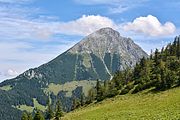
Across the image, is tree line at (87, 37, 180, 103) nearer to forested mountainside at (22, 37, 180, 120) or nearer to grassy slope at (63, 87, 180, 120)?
forested mountainside at (22, 37, 180, 120)

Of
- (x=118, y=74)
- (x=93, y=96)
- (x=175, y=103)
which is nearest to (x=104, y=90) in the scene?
(x=93, y=96)

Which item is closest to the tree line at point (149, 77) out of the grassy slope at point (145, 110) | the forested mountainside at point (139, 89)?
the forested mountainside at point (139, 89)

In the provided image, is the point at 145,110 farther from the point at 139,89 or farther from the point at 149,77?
the point at 149,77

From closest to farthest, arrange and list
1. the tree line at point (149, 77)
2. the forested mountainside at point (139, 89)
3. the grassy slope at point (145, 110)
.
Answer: the grassy slope at point (145, 110), the forested mountainside at point (139, 89), the tree line at point (149, 77)

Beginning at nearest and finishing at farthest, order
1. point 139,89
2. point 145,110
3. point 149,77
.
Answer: point 145,110 → point 139,89 → point 149,77

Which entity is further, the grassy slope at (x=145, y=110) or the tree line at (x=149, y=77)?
the tree line at (x=149, y=77)

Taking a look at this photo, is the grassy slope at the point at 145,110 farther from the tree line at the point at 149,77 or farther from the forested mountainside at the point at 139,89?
the tree line at the point at 149,77

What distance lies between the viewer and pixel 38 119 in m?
120

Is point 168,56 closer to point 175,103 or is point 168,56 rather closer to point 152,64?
point 152,64

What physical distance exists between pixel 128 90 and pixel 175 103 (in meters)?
54.5

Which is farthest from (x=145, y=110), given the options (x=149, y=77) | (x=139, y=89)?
(x=149, y=77)

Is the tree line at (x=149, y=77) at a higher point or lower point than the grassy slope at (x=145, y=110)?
higher

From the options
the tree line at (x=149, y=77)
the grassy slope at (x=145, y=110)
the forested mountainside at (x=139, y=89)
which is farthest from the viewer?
the tree line at (x=149, y=77)

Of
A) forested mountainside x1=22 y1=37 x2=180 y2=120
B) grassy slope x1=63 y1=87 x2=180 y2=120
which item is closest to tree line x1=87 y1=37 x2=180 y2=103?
forested mountainside x1=22 y1=37 x2=180 y2=120
